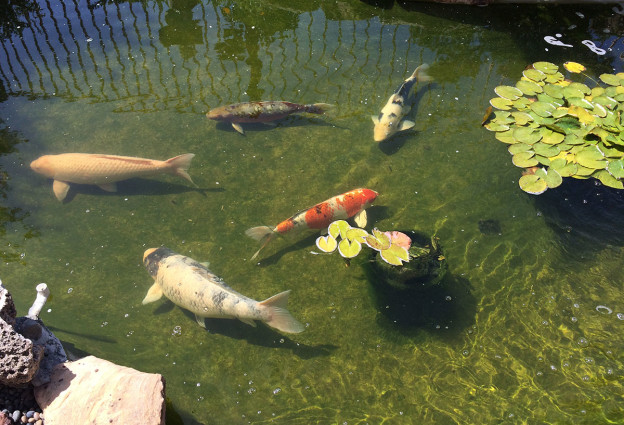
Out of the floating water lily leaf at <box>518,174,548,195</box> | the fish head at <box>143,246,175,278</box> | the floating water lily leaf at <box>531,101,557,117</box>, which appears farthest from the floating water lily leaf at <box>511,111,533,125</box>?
the fish head at <box>143,246,175,278</box>

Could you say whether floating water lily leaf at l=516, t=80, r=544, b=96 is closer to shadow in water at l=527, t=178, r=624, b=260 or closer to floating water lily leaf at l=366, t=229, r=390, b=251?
shadow in water at l=527, t=178, r=624, b=260

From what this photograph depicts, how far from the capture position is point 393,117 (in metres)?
6.12

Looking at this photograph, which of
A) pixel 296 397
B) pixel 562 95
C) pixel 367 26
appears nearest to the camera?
pixel 296 397

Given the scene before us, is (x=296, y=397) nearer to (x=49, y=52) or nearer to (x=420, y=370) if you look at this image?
(x=420, y=370)

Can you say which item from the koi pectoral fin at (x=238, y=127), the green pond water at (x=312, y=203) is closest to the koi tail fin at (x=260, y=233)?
the green pond water at (x=312, y=203)

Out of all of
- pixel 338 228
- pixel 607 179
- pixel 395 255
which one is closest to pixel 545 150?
pixel 607 179

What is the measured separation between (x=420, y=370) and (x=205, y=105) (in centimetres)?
453

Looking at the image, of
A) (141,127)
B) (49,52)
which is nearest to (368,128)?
(141,127)

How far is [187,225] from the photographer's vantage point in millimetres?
5461

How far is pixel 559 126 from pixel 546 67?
4.34 ft

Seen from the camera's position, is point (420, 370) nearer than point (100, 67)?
Yes

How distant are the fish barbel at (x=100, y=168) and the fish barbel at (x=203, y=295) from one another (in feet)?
3.85

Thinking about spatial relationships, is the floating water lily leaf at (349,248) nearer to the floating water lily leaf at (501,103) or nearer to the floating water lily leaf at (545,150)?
the floating water lily leaf at (545,150)

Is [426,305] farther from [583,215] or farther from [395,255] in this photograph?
[583,215]
